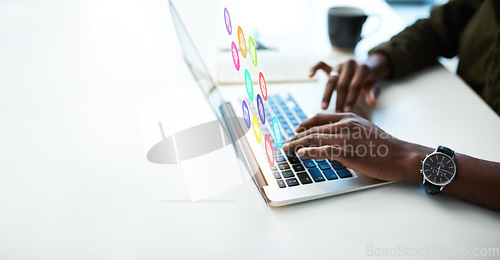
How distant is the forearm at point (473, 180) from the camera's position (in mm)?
569

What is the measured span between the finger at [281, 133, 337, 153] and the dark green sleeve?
387 millimetres

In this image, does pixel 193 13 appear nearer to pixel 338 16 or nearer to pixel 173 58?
pixel 173 58

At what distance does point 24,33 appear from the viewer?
1.00 meters

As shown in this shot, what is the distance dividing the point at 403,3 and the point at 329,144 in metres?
2.36

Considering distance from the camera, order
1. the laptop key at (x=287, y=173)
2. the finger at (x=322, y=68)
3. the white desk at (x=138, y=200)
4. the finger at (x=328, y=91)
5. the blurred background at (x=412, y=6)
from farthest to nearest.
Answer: the blurred background at (x=412, y=6) → the finger at (x=322, y=68) → the finger at (x=328, y=91) → the laptop key at (x=287, y=173) → the white desk at (x=138, y=200)

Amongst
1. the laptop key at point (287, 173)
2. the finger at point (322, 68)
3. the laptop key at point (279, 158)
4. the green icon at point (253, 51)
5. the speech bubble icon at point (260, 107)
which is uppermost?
the green icon at point (253, 51)

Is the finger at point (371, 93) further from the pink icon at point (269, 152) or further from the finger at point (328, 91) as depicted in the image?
the pink icon at point (269, 152)

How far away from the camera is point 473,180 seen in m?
0.58

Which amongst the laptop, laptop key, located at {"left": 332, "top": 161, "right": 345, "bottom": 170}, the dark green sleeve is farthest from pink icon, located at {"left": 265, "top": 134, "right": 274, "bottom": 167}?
the dark green sleeve

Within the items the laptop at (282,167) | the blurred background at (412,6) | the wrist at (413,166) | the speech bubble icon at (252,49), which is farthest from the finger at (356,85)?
the blurred background at (412,6)

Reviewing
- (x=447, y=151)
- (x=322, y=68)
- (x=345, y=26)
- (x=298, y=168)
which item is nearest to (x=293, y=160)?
(x=298, y=168)

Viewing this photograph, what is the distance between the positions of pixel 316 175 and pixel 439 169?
0.61 ft

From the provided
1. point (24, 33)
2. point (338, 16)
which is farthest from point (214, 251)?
point (24, 33)

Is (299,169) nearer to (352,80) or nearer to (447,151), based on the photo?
(447,151)
